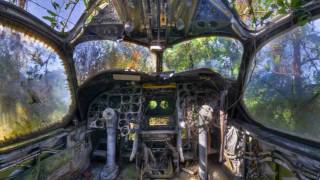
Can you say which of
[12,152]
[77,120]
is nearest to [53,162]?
[12,152]

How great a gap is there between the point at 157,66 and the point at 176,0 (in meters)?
2.79

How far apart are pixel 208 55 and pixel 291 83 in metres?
2.30

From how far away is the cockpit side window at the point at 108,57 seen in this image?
5.36 meters

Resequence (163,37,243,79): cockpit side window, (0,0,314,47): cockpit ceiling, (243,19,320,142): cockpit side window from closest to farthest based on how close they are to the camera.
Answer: (243,19,320,142): cockpit side window
(0,0,314,47): cockpit ceiling
(163,37,243,79): cockpit side window

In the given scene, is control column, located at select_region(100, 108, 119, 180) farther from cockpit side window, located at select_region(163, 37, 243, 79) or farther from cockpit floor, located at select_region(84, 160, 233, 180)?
cockpit side window, located at select_region(163, 37, 243, 79)

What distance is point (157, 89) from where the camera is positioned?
21.5 ft

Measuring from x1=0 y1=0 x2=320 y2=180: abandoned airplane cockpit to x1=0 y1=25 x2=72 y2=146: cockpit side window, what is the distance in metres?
0.02

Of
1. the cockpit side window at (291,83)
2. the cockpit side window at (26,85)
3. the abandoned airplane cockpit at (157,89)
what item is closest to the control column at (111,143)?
the abandoned airplane cockpit at (157,89)

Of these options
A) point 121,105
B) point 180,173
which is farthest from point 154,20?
point 180,173

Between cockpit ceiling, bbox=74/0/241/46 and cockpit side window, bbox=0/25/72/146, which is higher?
→ cockpit ceiling, bbox=74/0/241/46

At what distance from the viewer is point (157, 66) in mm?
5848

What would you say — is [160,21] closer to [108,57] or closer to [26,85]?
[108,57]

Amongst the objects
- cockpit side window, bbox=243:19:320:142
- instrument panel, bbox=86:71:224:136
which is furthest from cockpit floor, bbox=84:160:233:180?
cockpit side window, bbox=243:19:320:142

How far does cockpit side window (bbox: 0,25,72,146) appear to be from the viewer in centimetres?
353
